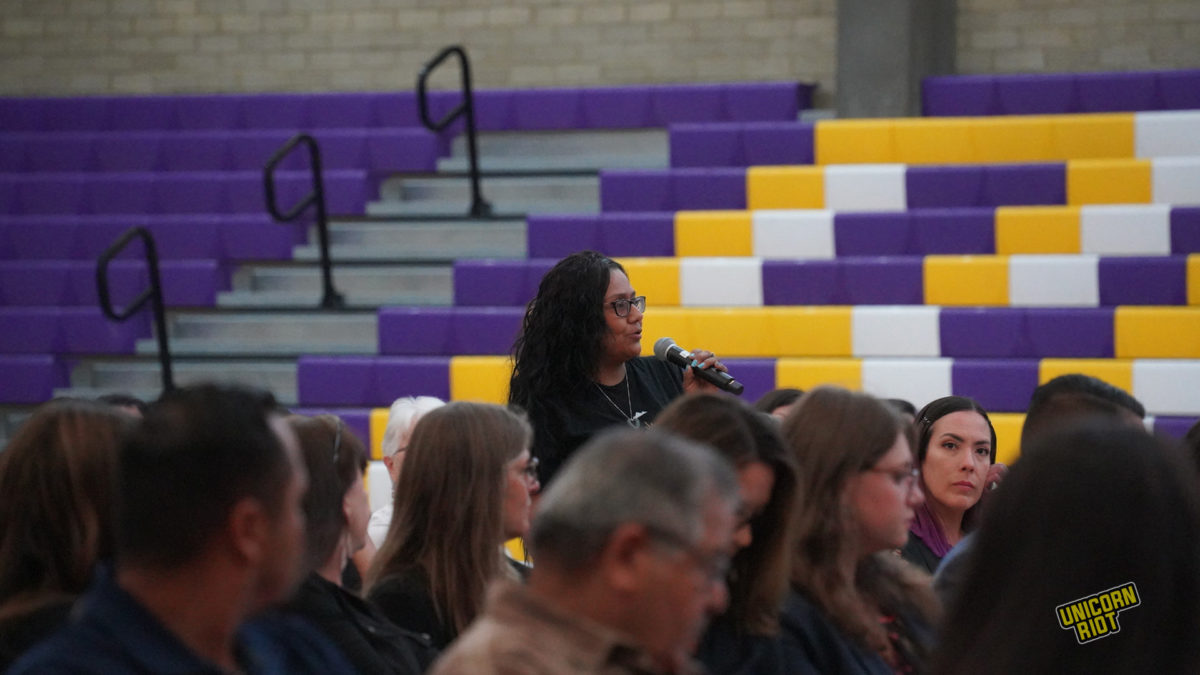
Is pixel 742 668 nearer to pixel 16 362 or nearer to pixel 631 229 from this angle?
pixel 631 229

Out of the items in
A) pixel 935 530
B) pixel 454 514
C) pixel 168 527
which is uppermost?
pixel 168 527

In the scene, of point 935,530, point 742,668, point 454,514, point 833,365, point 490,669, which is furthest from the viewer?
point 833,365

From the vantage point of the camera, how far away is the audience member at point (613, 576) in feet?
4.47

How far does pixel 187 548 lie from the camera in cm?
147

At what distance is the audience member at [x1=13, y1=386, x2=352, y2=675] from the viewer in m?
1.46

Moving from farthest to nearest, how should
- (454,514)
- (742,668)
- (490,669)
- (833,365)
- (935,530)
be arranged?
(833,365)
(935,530)
(454,514)
(742,668)
(490,669)

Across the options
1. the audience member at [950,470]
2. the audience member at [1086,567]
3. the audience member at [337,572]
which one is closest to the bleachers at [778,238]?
the audience member at [950,470]

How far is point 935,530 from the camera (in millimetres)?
3461

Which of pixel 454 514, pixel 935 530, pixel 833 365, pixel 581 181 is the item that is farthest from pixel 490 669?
pixel 581 181

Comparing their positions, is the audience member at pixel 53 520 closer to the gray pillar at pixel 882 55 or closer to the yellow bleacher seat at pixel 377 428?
the yellow bleacher seat at pixel 377 428

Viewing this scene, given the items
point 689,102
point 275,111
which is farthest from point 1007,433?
point 275,111

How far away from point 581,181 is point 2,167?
10.2ft

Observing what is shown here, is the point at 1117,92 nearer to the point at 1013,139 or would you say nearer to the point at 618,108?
the point at 1013,139

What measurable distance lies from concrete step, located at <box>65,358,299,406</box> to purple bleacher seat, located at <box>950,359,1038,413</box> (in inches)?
108
